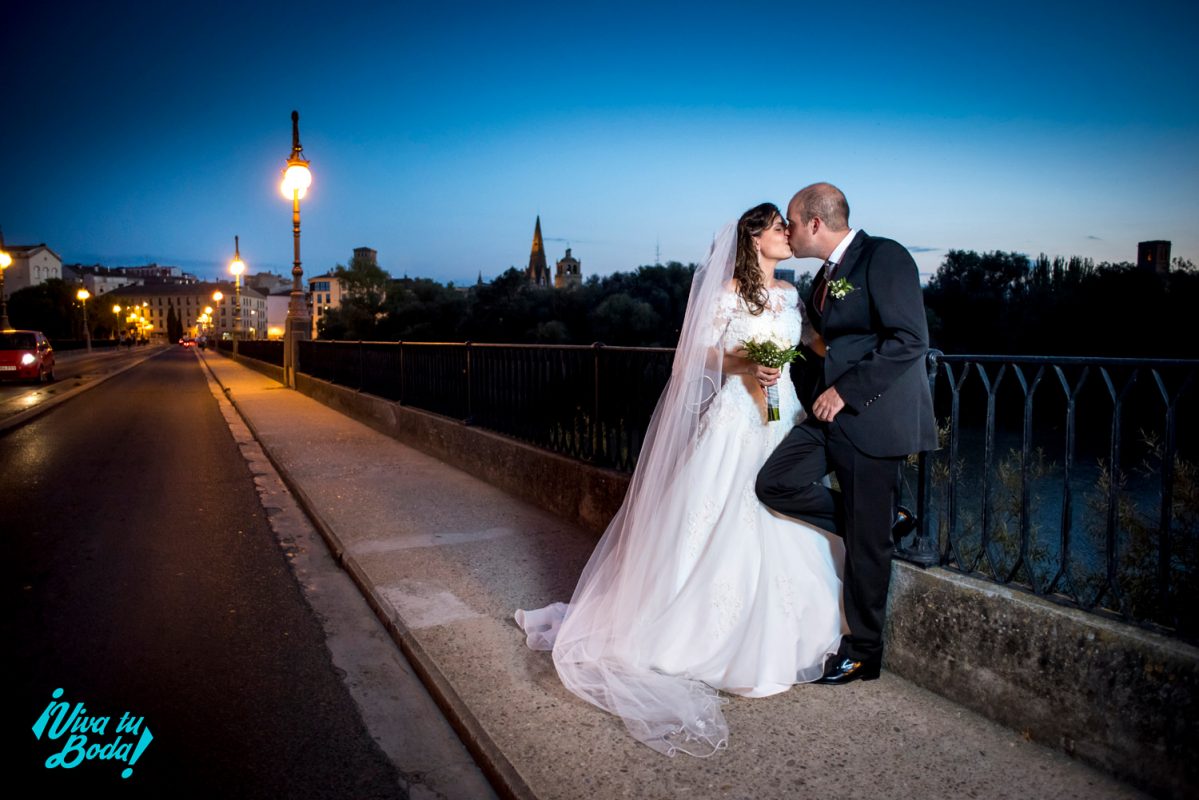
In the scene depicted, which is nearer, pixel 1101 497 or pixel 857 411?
pixel 857 411

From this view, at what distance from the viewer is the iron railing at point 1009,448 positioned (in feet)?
9.70

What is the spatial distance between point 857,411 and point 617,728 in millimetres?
1680

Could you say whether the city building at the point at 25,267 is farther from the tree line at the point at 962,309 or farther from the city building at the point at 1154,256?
the city building at the point at 1154,256

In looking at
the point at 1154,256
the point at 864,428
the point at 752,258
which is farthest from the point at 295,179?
the point at 1154,256

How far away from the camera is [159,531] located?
6.65 metres

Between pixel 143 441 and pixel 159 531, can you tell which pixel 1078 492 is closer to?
pixel 159 531

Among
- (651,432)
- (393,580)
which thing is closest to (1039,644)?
(651,432)

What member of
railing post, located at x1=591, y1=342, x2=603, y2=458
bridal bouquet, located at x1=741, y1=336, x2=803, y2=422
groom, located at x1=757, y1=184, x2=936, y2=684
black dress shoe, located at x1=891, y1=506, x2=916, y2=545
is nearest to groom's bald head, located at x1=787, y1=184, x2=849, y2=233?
groom, located at x1=757, y1=184, x2=936, y2=684

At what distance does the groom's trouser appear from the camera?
3338 millimetres

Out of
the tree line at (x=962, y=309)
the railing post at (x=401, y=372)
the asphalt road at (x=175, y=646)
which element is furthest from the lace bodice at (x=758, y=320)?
the tree line at (x=962, y=309)

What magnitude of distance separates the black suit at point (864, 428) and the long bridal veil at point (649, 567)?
0.50 meters

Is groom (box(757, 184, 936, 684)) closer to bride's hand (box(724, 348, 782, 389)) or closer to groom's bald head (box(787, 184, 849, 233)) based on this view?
groom's bald head (box(787, 184, 849, 233))

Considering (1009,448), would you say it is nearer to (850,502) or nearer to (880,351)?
(850,502)

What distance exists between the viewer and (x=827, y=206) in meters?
3.43
